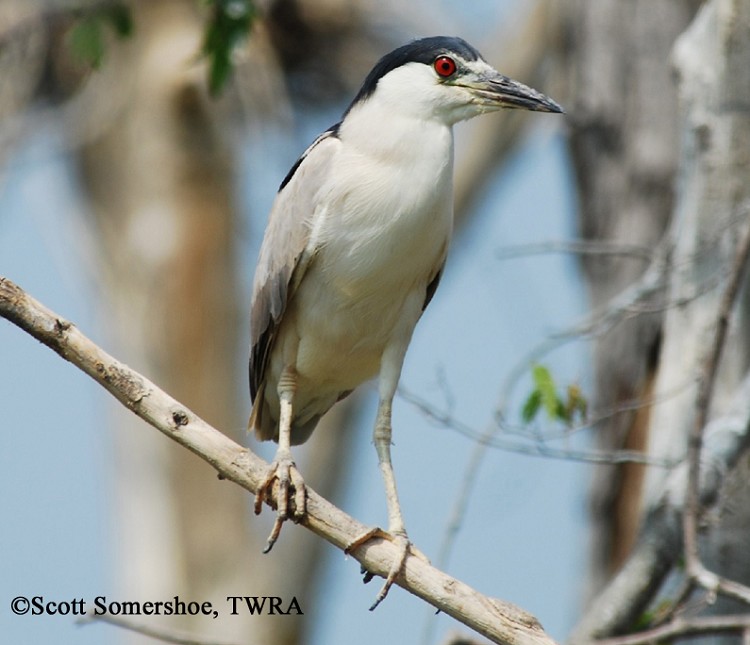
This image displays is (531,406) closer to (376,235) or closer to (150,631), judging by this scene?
(376,235)

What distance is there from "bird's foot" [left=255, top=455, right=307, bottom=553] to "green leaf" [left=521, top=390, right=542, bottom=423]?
0.82 meters

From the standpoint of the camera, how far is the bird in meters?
3.73

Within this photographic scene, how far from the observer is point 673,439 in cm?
445

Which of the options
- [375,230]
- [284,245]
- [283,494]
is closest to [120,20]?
[284,245]

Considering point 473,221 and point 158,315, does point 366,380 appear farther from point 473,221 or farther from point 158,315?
point 158,315

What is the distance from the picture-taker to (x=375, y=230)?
370 cm

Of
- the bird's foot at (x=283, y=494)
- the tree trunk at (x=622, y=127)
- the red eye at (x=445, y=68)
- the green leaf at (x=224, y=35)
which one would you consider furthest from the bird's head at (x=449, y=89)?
the tree trunk at (x=622, y=127)

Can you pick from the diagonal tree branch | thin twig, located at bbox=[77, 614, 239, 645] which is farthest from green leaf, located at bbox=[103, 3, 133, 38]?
thin twig, located at bbox=[77, 614, 239, 645]

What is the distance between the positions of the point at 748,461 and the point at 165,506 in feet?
21.9

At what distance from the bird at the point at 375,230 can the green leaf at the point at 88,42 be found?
2.61ft

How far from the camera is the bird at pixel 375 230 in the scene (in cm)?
373

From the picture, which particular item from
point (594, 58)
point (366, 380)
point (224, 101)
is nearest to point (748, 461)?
point (366, 380)

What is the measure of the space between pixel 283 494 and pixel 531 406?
922mm

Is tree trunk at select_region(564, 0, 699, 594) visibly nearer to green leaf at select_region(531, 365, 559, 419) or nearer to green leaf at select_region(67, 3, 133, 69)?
green leaf at select_region(531, 365, 559, 419)
